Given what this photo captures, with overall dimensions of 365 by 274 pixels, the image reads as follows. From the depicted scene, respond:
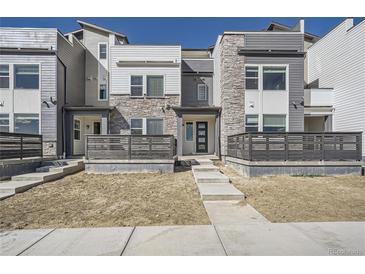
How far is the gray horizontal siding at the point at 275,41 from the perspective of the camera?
1295 centimetres

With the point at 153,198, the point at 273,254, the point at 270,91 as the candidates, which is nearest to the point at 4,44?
the point at 153,198

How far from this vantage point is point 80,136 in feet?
50.3

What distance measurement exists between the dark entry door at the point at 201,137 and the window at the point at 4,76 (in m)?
11.1

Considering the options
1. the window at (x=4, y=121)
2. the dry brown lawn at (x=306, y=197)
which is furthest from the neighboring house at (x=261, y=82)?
the window at (x=4, y=121)

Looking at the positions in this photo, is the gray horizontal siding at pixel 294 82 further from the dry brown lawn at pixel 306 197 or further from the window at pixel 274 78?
the dry brown lawn at pixel 306 197

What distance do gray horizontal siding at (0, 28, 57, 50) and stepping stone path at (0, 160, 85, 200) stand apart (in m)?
6.97

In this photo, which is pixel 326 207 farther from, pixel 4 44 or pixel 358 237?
pixel 4 44

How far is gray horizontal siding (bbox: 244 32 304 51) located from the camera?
42.5ft

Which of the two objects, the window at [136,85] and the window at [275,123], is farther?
the window at [136,85]

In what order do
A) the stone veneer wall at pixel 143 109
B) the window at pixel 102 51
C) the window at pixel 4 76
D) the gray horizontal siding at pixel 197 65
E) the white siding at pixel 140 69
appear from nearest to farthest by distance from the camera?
the window at pixel 4 76, the stone veneer wall at pixel 143 109, the white siding at pixel 140 69, the gray horizontal siding at pixel 197 65, the window at pixel 102 51

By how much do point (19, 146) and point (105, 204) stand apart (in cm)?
604

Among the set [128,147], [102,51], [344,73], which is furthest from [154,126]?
[344,73]

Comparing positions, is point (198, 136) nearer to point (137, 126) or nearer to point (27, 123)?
point (137, 126)

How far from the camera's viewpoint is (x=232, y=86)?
1286cm
